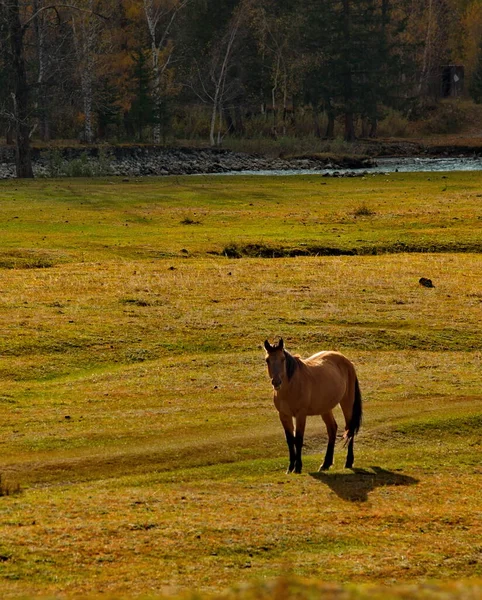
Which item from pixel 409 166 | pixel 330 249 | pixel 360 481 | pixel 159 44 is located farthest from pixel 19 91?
pixel 360 481

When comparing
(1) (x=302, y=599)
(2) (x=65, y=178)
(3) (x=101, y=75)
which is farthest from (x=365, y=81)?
(1) (x=302, y=599)

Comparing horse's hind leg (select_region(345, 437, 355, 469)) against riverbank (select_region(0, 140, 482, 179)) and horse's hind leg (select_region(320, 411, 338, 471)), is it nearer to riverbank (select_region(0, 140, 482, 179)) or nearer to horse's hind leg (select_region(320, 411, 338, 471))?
horse's hind leg (select_region(320, 411, 338, 471))

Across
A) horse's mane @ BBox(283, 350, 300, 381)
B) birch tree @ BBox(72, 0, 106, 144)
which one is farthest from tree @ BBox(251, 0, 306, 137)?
horse's mane @ BBox(283, 350, 300, 381)

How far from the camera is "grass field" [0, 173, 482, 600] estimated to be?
11179mm

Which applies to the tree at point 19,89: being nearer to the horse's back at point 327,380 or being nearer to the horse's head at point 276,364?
the horse's back at point 327,380

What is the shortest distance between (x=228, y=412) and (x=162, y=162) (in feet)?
223

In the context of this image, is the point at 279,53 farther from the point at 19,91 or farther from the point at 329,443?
the point at 329,443

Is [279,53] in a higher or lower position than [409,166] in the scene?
higher

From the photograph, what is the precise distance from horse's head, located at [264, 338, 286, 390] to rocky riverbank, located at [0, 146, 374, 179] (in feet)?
197

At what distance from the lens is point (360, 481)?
1488cm

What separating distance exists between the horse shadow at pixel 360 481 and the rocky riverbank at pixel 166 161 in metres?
59.7

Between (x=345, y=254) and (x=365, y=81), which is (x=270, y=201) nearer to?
(x=345, y=254)

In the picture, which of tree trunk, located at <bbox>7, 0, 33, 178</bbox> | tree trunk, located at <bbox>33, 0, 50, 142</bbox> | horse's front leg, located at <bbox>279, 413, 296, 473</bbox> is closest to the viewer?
horse's front leg, located at <bbox>279, 413, 296, 473</bbox>

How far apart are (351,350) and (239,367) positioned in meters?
3.04
